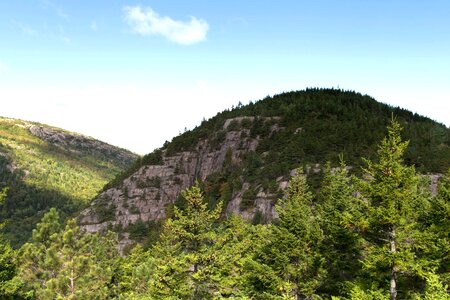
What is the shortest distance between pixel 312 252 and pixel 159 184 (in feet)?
328

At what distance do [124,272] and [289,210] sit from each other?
86.9ft

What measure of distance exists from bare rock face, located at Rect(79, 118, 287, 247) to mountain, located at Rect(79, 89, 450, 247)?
338 mm

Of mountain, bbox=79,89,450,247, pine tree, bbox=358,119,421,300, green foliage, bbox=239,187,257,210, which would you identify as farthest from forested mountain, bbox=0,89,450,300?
green foliage, bbox=239,187,257,210

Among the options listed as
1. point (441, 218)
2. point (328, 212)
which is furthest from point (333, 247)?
point (441, 218)

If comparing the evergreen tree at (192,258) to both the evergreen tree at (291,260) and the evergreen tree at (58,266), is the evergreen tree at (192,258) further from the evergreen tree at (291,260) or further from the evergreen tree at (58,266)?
the evergreen tree at (58,266)

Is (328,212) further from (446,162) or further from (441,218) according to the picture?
(446,162)

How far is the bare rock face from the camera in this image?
372 ft

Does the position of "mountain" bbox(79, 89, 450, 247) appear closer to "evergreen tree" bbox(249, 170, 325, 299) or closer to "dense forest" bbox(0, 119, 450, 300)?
"evergreen tree" bbox(249, 170, 325, 299)

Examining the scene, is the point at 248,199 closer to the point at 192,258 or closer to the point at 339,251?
the point at 339,251

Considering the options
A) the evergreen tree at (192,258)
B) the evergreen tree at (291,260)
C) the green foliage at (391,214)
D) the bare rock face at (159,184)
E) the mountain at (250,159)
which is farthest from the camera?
the bare rock face at (159,184)

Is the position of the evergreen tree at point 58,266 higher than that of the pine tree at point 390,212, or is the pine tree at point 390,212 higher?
the pine tree at point 390,212

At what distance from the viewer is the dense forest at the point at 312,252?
1831cm

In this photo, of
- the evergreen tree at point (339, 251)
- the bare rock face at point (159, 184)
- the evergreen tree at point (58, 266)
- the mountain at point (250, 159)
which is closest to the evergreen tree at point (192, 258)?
the evergreen tree at point (58, 266)

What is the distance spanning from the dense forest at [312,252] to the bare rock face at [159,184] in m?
82.4
